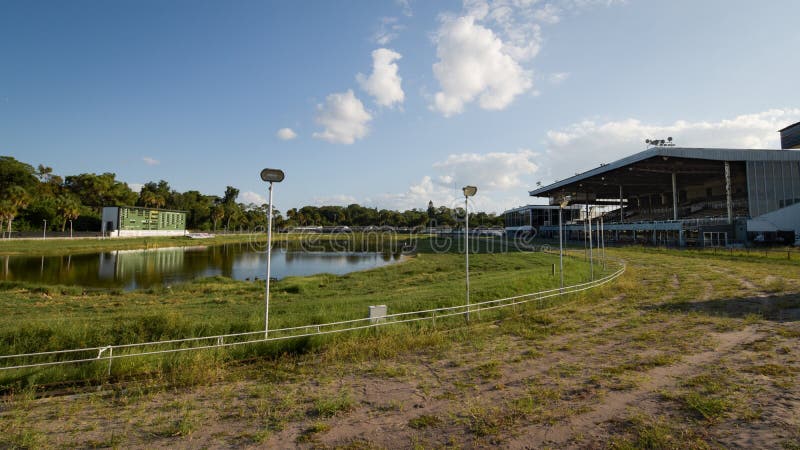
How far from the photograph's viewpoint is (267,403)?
17.8ft

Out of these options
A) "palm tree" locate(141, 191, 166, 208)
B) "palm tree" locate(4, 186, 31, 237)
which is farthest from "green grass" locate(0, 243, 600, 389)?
"palm tree" locate(141, 191, 166, 208)

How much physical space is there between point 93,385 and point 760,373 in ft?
39.9

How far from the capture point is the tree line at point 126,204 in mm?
71750

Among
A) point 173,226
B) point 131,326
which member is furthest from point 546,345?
point 173,226

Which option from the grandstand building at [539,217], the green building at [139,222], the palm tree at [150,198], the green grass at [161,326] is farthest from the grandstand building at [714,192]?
the palm tree at [150,198]

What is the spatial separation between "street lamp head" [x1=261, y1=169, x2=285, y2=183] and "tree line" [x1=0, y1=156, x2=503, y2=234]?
1625 cm

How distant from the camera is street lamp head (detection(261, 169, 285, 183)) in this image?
25.1 ft

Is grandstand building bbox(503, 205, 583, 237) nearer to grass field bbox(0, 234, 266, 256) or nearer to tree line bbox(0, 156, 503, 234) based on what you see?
tree line bbox(0, 156, 503, 234)

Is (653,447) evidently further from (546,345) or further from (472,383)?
(546,345)

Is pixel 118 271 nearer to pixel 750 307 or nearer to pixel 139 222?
pixel 750 307

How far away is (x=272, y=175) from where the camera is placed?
25.4ft

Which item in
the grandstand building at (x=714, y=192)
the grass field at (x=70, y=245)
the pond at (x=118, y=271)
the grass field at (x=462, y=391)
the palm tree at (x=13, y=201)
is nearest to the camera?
the grass field at (x=462, y=391)

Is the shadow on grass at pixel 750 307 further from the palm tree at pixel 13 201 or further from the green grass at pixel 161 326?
the palm tree at pixel 13 201

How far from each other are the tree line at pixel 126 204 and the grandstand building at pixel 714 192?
31.3 meters
